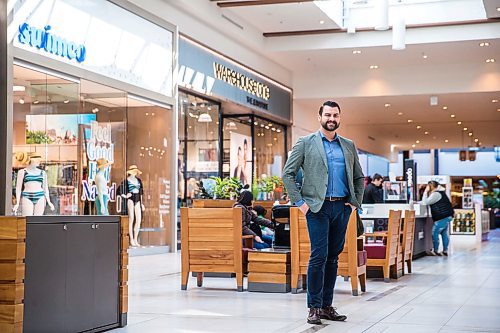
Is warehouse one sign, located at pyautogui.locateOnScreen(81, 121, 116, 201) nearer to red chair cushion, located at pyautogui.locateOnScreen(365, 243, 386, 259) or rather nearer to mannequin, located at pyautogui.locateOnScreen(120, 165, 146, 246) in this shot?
mannequin, located at pyautogui.locateOnScreen(120, 165, 146, 246)

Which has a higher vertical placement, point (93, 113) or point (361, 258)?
point (93, 113)

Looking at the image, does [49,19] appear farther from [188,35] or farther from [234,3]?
[234,3]

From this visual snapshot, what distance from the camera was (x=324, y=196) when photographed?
527 centimetres

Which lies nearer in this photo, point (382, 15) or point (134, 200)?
point (134, 200)

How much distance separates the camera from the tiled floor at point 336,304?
5074 millimetres

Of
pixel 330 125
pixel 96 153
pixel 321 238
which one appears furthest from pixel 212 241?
pixel 96 153

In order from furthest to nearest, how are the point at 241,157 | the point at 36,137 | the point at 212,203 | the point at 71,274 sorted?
the point at 241,157
the point at 36,137
the point at 212,203
the point at 71,274

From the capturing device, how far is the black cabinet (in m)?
4.04

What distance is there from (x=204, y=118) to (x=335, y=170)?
11915 mm

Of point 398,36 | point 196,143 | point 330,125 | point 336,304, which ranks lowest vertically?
point 336,304

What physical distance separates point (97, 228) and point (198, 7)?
36.0 feet

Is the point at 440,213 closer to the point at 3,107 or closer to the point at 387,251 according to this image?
the point at 387,251

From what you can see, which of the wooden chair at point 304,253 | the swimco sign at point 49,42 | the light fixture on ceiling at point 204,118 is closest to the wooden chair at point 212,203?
the wooden chair at point 304,253

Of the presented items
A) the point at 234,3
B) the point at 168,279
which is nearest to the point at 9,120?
the point at 168,279
